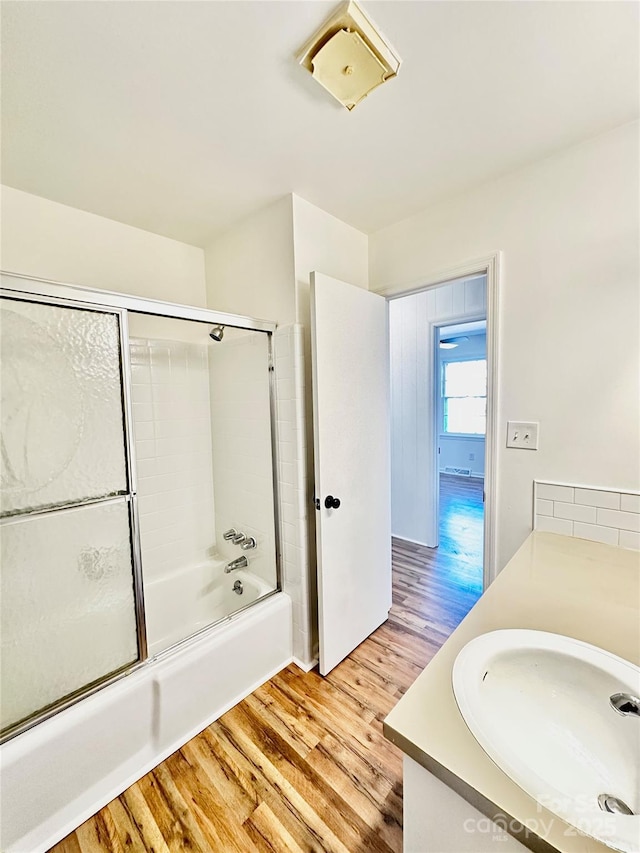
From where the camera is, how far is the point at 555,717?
76 centimetres

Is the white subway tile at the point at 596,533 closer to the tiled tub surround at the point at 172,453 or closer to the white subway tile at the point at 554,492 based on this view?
the white subway tile at the point at 554,492

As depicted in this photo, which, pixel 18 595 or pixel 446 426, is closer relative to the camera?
pixel 18 595

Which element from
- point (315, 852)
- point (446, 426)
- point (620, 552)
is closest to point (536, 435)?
point (620, 552)

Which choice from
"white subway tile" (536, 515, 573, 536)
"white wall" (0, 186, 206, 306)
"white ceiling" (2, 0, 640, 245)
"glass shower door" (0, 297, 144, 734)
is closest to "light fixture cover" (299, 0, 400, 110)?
"white ceiling" (2, 0, 640, 245)

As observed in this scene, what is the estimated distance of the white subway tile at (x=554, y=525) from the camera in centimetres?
147

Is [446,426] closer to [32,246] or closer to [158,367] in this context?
[158,367]

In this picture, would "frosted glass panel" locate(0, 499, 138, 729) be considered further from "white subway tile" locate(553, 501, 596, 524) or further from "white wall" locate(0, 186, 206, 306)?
"white subway tile" locate(553, 501, 596, 524)

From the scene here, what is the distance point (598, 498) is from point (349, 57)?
1.79m

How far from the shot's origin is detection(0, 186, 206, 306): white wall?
158cm

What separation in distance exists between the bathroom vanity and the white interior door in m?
0.83

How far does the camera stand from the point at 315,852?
1062 millimetres

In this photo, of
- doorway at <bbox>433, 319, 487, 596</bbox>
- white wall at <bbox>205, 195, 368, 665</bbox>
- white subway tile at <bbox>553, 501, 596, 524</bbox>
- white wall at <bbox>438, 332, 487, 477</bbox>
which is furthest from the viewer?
white wall at <bbox>438, 332, 487, 477</bbox>

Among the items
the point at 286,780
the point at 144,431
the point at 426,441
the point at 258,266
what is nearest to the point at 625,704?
the point at 286,780

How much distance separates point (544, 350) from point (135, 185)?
2.04 m
